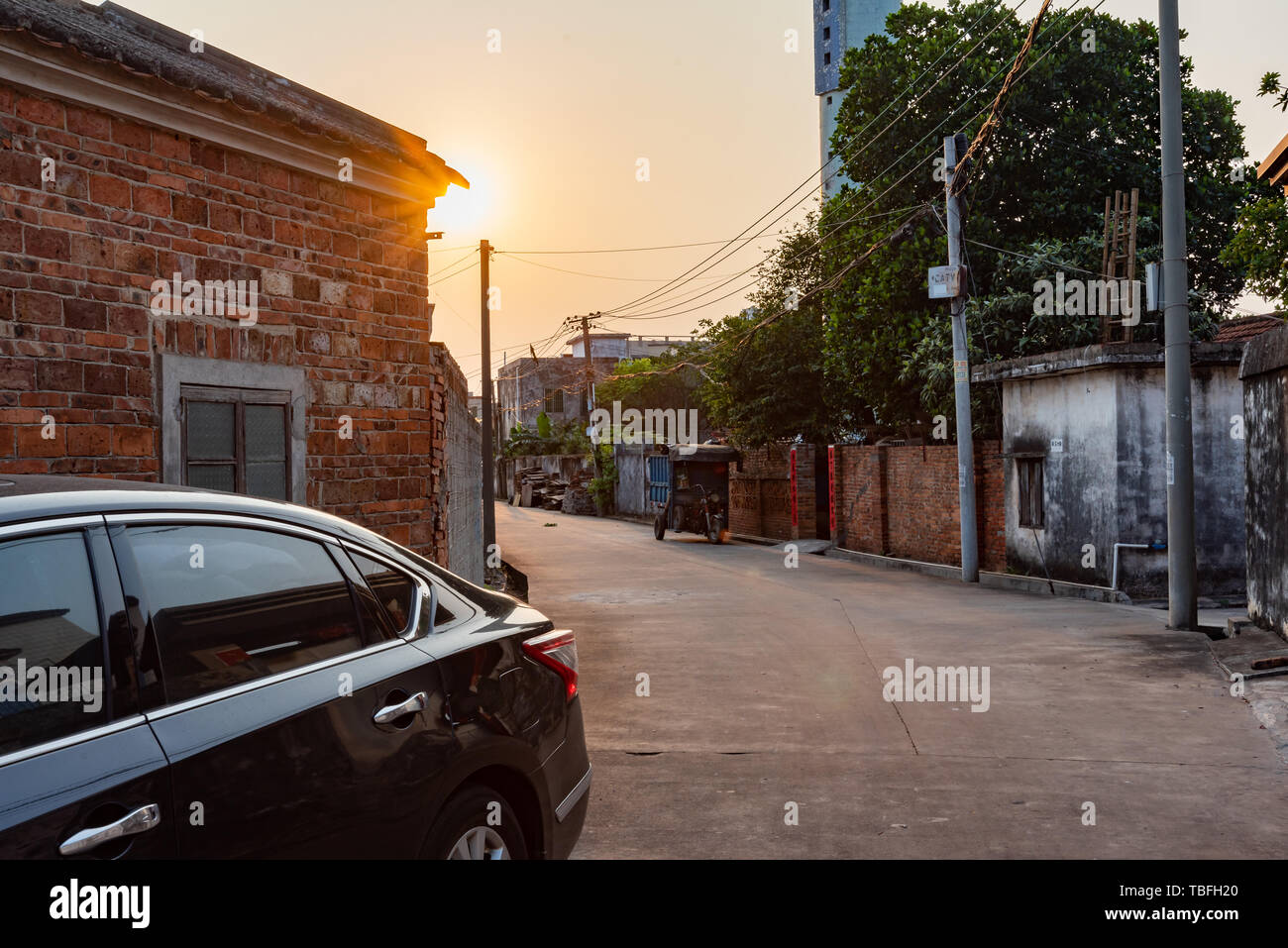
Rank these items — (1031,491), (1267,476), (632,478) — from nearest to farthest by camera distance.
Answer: (1267,476)
(1031,491)
(632,478)

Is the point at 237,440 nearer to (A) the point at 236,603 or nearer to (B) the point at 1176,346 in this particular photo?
(A) the point at 236,603

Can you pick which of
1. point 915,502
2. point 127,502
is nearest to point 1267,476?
point 127,502

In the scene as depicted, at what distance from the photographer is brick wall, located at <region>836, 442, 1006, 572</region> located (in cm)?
1870

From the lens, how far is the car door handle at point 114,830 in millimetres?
2066

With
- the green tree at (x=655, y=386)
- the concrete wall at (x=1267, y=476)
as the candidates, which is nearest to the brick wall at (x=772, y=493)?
the concrete wall at (x=1267, y=476)

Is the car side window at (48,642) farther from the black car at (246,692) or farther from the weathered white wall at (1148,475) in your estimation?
the weathered white wall at (1148,475)

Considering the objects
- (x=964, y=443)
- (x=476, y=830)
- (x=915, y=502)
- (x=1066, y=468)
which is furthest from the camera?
(x=915, y=502)

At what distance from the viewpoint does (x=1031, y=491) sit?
17.3 m

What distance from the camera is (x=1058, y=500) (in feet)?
54.1

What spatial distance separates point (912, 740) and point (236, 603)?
17.3 ft

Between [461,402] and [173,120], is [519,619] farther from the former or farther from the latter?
[461,402]

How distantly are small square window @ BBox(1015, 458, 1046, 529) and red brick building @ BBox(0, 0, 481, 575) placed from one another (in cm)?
1145
